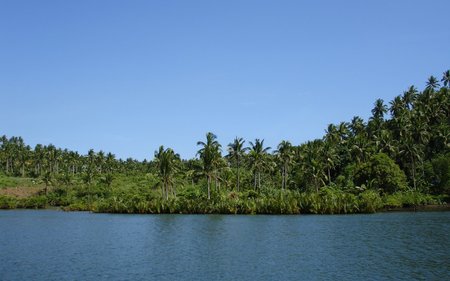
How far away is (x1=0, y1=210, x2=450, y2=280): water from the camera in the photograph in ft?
A: 110

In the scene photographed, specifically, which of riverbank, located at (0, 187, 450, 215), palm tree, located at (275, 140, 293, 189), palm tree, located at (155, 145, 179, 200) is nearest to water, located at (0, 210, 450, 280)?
riverbank, located at (0, 187, 450, 215)

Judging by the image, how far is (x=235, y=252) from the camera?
144ft

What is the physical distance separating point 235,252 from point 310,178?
82971 mm

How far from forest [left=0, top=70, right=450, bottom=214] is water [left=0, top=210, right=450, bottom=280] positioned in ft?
101

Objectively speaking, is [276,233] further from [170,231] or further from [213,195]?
[213,195]

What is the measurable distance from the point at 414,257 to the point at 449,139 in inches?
3661

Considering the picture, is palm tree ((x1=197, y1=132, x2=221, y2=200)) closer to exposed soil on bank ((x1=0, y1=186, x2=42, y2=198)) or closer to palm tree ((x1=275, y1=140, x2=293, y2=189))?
palm tree ((x1=275, y1=140, x2=293, y2=189))

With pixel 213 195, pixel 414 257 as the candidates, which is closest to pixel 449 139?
pixel 213 195

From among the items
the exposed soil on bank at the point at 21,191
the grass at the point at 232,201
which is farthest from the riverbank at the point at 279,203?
A: the exposed soil on bank at the point at 21,191

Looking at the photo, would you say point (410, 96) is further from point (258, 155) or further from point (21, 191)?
point (21, 191)

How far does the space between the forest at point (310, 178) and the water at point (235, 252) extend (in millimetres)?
30850

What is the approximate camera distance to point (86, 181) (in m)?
151

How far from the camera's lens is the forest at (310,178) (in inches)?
3890

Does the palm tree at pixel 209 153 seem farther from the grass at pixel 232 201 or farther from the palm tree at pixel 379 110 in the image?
the palm tree at pixel 379 110
